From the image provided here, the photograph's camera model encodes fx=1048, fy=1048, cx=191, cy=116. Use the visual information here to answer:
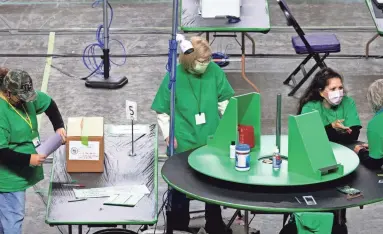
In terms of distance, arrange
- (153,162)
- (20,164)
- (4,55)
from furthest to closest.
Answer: (4,55) → (153,162) → (20,164)

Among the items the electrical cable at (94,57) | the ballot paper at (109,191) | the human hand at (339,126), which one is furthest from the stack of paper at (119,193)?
the electrical cable at (94,57)

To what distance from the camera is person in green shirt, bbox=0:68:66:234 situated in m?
7.82

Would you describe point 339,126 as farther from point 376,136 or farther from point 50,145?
point 50,145

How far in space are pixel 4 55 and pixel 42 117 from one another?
2.32 metres

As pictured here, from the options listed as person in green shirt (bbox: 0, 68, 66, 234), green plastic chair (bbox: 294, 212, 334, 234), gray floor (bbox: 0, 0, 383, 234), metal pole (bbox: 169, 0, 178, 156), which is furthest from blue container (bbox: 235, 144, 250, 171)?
gray floor (bbox: 0, 0, 383, 234)

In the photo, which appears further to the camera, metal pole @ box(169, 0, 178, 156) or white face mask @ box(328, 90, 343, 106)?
white face mask @ box(328, 90, 343, 106)

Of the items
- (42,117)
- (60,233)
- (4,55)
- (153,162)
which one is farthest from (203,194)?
(4,55)

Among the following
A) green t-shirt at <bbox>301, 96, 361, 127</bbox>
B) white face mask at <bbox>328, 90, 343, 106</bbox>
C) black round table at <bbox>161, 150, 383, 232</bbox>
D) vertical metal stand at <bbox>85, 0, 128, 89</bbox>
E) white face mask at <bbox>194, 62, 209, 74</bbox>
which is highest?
white face mask at <bbox>194, 62, 209, 74</bbox>

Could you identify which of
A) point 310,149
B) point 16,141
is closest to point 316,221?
point 310,149

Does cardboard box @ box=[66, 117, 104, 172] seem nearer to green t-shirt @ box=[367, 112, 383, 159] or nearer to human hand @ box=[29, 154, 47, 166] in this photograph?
human hand @ box=[29, 154, 47, 166]

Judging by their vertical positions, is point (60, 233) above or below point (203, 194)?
below

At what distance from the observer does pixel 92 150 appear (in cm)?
838

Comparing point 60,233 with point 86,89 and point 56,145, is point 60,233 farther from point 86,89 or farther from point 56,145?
point 86,89

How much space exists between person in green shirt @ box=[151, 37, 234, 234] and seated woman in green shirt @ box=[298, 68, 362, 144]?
70 centimetres
